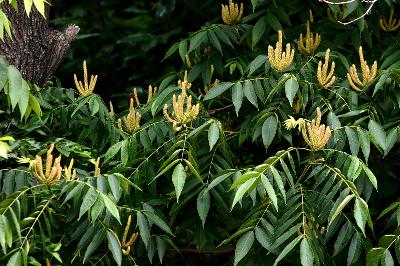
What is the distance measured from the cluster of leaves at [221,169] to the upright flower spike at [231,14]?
0.04 metres

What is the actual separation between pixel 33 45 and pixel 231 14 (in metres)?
1.11

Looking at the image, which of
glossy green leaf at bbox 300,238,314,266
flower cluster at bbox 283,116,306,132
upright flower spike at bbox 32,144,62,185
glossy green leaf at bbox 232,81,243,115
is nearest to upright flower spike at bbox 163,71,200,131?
glossy green leaf at bbox 232,81,243,115

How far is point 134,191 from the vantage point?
12.9 feet

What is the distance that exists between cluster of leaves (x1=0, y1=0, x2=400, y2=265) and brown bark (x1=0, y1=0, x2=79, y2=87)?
23cm

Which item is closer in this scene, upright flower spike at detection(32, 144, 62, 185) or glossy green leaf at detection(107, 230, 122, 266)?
upright flower spike at detection(32, 144, 62, 185)

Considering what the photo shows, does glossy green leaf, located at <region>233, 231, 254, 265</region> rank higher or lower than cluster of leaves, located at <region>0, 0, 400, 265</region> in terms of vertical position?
lower

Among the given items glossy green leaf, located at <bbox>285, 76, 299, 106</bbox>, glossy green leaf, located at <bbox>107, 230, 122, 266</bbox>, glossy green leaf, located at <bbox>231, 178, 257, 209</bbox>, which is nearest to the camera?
glossy green leaf, located at <bbox>231, 178, 257, 209</bbox>

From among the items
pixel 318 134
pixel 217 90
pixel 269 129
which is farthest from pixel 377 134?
pixel 217 90

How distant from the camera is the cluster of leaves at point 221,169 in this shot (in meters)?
3.46

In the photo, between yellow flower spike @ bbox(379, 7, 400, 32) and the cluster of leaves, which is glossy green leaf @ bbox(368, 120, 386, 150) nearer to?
the cluster of leaves

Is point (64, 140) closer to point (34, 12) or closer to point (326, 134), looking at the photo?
point (34, 12)

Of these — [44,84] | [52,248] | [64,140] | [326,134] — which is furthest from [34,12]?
[326,134]

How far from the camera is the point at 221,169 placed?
396 cm

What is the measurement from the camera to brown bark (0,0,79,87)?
453cm
